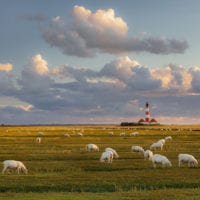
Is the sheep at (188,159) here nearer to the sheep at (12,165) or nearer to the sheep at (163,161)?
the sheep at (163,161)

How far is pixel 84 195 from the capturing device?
76.9 ft

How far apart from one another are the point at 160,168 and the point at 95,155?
1180 centimetres

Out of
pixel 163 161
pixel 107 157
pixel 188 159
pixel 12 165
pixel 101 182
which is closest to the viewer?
pixel 101 182

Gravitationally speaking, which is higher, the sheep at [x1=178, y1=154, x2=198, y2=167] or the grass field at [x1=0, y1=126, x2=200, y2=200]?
the sheep at [x1=178, y1=154, x2=198, y2=167]

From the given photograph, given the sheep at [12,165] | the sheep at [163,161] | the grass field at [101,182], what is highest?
the sheep at [163,161]

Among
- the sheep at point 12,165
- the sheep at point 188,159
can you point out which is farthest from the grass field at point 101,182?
the sheep at point 188,159

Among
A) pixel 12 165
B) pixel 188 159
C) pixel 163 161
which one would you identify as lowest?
pixel 12 165

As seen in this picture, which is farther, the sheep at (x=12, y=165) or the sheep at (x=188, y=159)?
the sheep at (x=188, y=159)

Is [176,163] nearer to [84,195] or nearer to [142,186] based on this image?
[142,186]

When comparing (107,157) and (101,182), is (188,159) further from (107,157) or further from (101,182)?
(101,182)

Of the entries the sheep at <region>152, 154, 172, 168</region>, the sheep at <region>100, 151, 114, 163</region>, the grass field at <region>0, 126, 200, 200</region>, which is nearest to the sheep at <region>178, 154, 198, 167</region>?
the grass field at <region>0, 126, 200, 200</region>

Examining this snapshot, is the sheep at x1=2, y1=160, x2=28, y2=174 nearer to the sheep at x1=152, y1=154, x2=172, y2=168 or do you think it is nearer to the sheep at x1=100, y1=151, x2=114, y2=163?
the sheep at x1=100, y1=151, x2=114, y2=163

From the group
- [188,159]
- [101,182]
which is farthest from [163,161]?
[101,182]

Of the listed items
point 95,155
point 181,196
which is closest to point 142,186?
point 181,196
